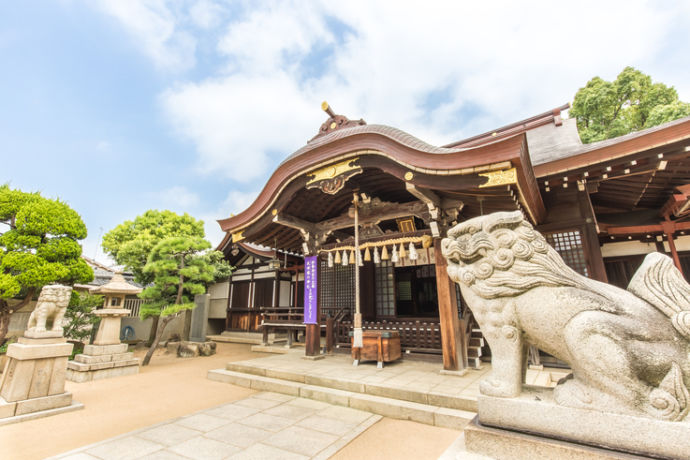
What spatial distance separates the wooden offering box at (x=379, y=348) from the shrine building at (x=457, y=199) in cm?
73

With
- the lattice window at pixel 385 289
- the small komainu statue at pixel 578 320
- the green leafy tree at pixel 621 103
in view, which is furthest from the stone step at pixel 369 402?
the green leafy tree at pixel 621 103

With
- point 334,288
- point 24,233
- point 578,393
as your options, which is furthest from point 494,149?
point 24,233

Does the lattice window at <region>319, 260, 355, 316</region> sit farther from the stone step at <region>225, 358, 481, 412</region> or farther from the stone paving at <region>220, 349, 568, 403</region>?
the stone step at <region>225, 358, 481, 412</region>

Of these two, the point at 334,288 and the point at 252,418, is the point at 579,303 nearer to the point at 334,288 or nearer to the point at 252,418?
the point at 252,418

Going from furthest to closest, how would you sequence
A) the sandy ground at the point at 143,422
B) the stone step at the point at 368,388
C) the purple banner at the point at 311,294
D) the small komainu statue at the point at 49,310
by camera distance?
the purple banner at the point at 311,294 → the small komainu statue at the point at 49,310 → the stone step at the point at 368,388 → the sandy ground at the point at 143,422

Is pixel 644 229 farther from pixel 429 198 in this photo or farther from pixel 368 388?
pixel 368 388

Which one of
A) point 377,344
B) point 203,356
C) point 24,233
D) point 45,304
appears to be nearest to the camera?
point 45,304

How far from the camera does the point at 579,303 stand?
76.5 inches

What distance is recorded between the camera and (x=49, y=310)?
5473 mm

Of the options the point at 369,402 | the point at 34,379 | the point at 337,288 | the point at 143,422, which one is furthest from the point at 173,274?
the point at 369,402

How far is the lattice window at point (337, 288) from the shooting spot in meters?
9.65

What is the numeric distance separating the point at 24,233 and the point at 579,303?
39.6 feet

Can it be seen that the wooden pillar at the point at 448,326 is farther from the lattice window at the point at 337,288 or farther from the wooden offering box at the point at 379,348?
the lattice window at the point at 337,288

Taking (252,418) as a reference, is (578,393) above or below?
above
